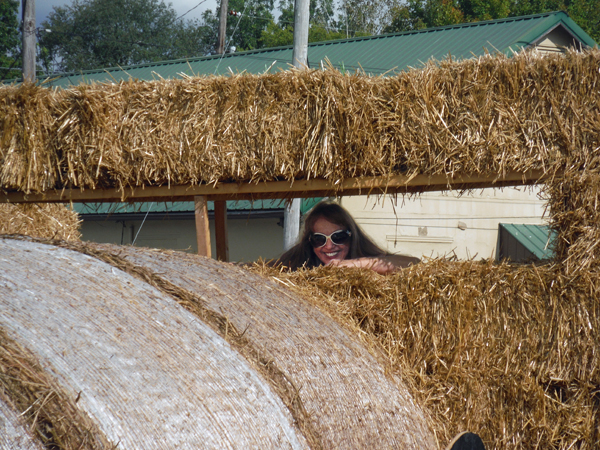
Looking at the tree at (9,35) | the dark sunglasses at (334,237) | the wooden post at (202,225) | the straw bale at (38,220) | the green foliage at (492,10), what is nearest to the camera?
the wooden post at (202,225)

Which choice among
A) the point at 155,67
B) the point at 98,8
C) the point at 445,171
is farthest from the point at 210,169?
the point at 98,8

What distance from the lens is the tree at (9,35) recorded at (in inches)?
1348

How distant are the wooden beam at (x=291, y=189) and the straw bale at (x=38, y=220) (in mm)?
1770

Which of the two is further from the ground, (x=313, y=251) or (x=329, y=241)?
(x=329, y=241)

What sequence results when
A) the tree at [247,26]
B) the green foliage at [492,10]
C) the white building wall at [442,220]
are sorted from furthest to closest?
the tree at [247,26] < the green foliage at [492,10] < the white building wall at [442,220]

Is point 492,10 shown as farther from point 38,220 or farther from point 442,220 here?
point 38,220

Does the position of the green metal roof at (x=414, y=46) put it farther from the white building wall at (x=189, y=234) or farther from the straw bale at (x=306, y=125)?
the straw bale at (x=306, y=125)

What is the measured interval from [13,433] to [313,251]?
345 centimetres

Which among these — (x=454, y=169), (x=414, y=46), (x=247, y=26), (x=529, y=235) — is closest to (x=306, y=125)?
(x=454, y=169)

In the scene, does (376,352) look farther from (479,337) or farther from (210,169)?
(210,169)

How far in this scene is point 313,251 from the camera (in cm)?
500

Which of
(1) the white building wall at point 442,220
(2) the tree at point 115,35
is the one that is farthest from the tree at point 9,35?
(1) the white building wall at point 442,220

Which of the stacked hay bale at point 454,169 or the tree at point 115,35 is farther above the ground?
the tree at point 115,35

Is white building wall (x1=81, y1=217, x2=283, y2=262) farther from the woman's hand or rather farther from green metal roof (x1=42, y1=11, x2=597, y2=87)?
the woman's hand
